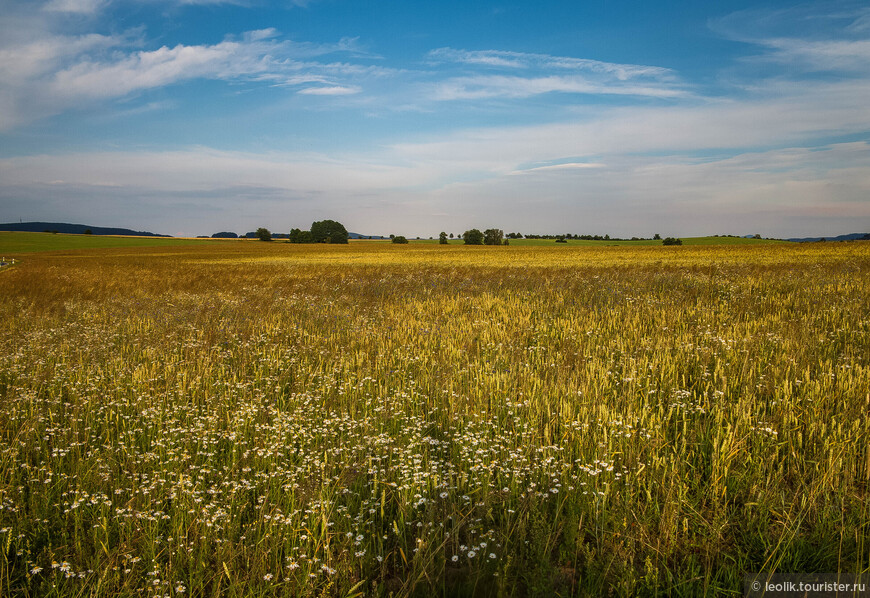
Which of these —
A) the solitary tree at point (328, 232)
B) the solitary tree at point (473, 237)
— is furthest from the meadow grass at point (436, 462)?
the solitary tree at point (328, 232)

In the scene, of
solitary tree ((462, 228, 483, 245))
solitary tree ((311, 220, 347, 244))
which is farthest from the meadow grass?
solitary tree ((311, 220, 347, 244))

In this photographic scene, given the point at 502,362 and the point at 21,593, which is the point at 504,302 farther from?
the point at 21,593

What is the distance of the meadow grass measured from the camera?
9.16 ft

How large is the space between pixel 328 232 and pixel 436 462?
13415 centimetres

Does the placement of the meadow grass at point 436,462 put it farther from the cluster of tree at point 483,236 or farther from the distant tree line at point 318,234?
the distant tree line at point 318,234

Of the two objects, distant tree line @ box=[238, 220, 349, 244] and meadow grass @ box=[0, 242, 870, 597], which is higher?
distant tree line @ box=[238, 220, 349, 244]

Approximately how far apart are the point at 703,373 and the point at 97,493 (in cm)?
691

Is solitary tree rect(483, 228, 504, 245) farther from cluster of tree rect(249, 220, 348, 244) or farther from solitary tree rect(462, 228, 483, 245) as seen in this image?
cluster of tree rect(249, 220, 348, 244)

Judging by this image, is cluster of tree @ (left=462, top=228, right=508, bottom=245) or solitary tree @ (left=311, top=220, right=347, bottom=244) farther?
solitary tree @ (left=311, top=220, right=347, bottom=244)

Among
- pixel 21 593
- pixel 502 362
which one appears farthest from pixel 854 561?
pixel 21 593

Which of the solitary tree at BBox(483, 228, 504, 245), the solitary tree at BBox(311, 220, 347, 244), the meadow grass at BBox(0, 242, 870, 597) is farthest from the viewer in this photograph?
the solitary tree at BBox(311, 220, 347, 244)

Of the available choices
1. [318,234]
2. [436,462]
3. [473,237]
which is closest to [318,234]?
[318,234]

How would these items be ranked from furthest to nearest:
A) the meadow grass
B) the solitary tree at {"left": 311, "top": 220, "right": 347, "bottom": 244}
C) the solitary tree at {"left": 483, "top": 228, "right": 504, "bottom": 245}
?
the solitary tree at {"left": 311, "top": 220, "right": 347, "bottom": 244}
the solitary tree at {"left": 483, "top": 228, "right": 504, "bottom": 245}
the meadow grass

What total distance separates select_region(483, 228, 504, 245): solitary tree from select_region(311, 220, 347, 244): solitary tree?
42.0 m
